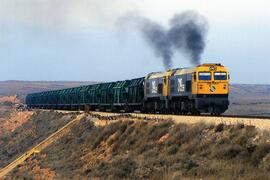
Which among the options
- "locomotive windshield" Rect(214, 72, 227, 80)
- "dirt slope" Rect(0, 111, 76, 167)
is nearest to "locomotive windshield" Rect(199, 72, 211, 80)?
"locomotive windshield" Rect(214, 72, 227, 80)

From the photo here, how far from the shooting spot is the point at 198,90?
3366 cm

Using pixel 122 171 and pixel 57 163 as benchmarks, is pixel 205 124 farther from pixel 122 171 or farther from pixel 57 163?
pixel 57 163

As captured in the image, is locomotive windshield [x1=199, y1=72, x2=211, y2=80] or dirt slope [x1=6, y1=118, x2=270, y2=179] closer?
dirt slope [x1=6, y1=118, x2=270, y2=179]

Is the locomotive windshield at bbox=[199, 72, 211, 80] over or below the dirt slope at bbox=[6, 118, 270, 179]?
over

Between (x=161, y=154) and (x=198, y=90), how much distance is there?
1251 cm

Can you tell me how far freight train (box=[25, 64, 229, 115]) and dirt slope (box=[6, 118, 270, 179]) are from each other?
5106mm

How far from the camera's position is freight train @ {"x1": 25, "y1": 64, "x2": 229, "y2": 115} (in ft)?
111

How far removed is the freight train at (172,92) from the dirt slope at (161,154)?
16.8ft

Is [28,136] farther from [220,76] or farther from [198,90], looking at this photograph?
[220,76]

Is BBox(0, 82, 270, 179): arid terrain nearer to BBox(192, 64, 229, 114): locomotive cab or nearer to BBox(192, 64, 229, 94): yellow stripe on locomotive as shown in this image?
BBox(192, 64, 229, 114): locomotive cab

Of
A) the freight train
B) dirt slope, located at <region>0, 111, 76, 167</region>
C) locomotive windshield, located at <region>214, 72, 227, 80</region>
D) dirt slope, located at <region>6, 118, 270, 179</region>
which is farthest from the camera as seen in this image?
dirt slope, located at <region>0, 111, 76, 167</region>

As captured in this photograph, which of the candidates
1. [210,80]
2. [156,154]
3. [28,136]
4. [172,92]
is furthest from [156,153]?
[28,136]

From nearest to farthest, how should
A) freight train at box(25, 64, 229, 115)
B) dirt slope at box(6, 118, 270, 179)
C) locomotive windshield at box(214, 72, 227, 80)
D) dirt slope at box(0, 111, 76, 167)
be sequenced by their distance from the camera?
dirt slope at box(6, 118, 270, 179) < freight train at box(25, 64, 229, 115) < locomotive windshield at box(214, 72, 227, 80) < dirt slope at box(0, 111, 76, 167)

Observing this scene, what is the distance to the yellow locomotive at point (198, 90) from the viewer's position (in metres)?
33.6
